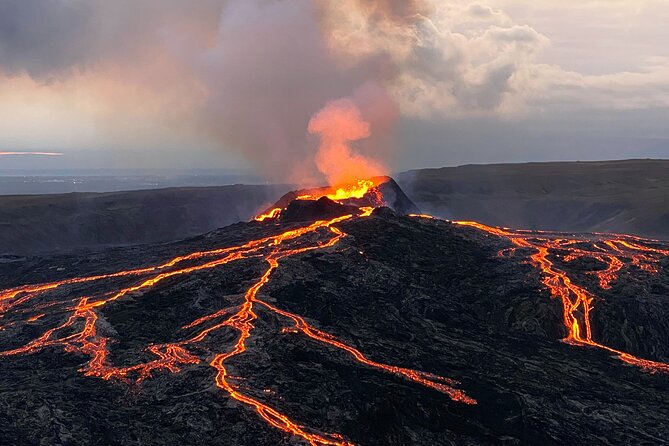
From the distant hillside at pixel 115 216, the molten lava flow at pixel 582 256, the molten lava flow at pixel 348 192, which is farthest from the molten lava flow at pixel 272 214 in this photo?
the distant hillside at pixel 115 216

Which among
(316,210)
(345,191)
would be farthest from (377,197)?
(316,210)

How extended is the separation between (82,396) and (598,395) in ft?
83.4

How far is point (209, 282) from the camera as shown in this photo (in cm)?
4741

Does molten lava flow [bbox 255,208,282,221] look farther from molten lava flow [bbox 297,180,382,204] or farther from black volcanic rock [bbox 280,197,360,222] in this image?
molten lava flow [bbox 297,180,382,204]

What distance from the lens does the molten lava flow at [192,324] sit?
105 ft

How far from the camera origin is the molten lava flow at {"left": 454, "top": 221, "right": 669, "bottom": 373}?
43.2 metres

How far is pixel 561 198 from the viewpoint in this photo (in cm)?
14438

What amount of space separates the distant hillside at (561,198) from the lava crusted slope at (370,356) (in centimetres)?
6564

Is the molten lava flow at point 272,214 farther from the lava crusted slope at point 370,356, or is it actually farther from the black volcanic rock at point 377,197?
the lava crusted slope at point 370,356

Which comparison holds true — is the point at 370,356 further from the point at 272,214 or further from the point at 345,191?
the point at 345,191

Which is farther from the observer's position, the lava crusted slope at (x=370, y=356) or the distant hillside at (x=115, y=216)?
the distant hillside at (x=115, y=216)

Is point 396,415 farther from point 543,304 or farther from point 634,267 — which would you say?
point 634,267

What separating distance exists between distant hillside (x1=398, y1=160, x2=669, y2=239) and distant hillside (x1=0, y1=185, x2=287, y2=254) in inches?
1629

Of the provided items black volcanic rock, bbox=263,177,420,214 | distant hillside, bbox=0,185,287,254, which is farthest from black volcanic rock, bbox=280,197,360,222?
distant hillside, bbox=0,185,287,254
